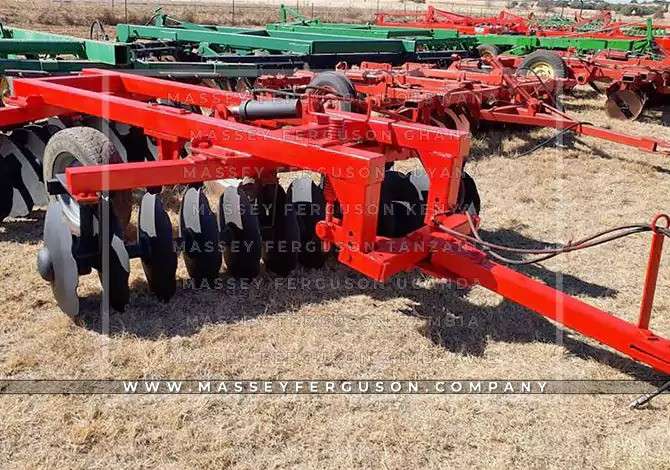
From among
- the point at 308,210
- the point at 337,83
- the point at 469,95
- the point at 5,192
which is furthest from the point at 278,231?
the point at 469,95

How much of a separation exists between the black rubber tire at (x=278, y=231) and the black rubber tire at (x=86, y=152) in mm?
862

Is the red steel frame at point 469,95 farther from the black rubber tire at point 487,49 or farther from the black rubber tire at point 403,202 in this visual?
the black rubber tire at point 487,49

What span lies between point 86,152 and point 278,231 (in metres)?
1.19

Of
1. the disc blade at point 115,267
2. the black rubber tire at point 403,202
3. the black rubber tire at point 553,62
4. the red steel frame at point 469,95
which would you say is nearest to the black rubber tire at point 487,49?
the black rubber tire at point 553,62

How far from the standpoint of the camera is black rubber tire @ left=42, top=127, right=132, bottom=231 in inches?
140

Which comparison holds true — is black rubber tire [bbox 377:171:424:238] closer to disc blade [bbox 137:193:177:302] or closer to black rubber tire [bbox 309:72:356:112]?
disc blade [bbox 137:193:177:302]

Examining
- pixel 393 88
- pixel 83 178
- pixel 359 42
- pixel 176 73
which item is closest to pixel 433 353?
pixel 83 178

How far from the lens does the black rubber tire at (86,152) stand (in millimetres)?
3561

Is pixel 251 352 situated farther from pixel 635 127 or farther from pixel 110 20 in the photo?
pixel 110 20

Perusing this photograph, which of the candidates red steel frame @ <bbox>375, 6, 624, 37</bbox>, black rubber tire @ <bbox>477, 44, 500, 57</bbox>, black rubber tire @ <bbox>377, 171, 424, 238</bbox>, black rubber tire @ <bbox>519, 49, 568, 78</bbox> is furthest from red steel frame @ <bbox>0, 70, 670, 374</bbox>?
red steel frame @ <bbox>375, 6, 624, 37</bbox>

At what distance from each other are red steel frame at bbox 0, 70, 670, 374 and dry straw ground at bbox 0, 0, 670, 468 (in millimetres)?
413

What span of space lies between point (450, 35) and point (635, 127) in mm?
4397

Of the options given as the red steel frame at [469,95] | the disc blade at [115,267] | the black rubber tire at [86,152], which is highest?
the red steel frame at [469,95]

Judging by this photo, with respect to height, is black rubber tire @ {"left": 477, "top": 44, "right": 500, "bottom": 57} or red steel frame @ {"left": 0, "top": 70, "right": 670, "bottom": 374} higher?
black rubber tire @ {"left": 477, "top": 44, "right": 500, "bottom": 57}
